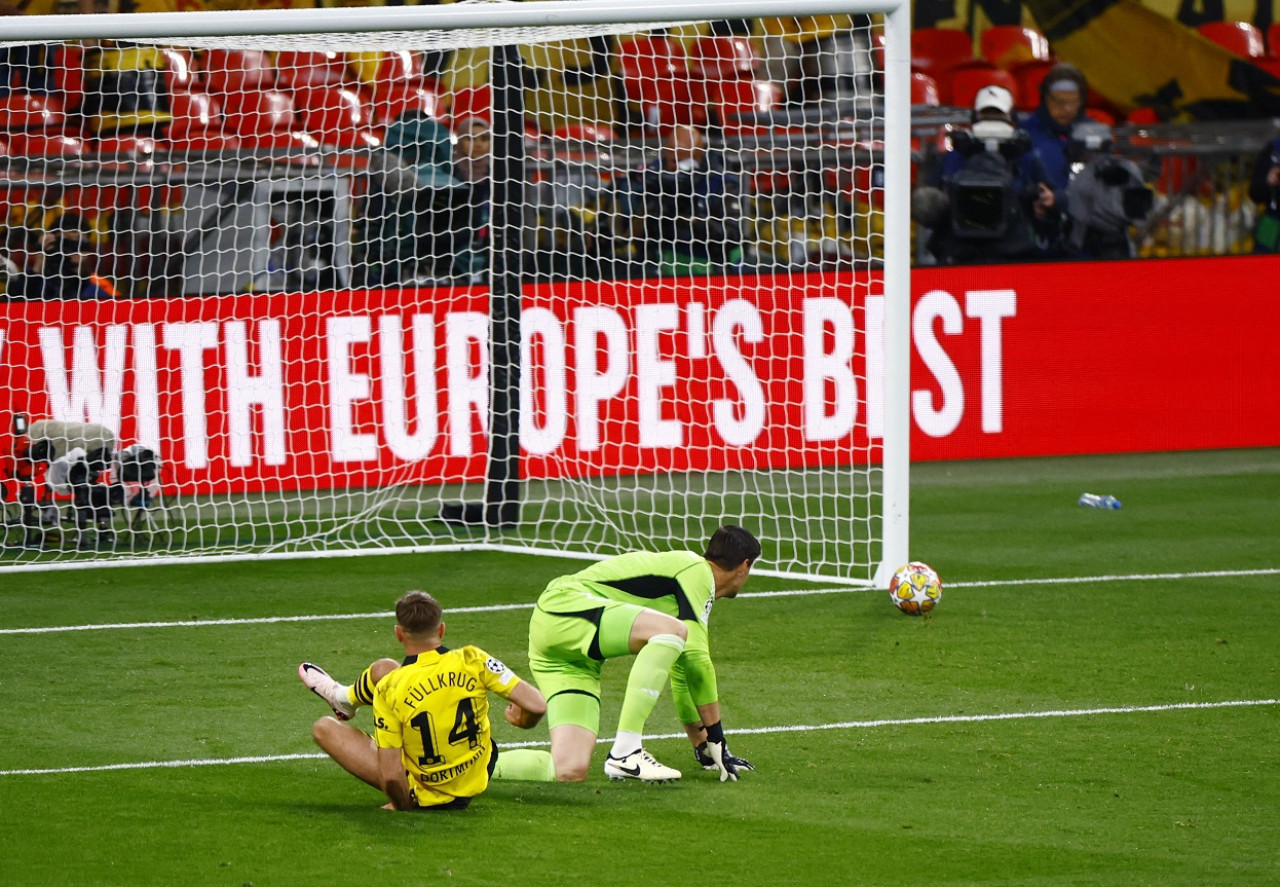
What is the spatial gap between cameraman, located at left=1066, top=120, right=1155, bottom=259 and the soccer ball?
6714 millimetres

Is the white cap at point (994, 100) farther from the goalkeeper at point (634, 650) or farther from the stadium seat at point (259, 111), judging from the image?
A: the goalkeeper at point (634, 650)

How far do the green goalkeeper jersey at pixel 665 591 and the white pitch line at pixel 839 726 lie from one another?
2.39 ft

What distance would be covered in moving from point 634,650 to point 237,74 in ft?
34.7

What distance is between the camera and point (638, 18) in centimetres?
952

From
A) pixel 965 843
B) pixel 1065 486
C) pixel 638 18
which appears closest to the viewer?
pixel 965 843

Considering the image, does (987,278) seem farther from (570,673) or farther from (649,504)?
(570,673)

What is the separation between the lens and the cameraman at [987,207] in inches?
578

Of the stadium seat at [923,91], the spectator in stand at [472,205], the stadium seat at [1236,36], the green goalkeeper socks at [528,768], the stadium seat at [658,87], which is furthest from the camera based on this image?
the stadium seat at [1236,36]

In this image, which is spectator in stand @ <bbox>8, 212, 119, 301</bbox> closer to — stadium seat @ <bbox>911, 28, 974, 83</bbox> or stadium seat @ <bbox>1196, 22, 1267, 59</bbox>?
stadium seat @ <bbox>911, 28, 974, 83</bbox>

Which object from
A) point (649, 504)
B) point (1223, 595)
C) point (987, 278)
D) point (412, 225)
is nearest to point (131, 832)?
point (1223, 595)

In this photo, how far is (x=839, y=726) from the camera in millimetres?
7004

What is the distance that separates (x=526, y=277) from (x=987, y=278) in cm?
368

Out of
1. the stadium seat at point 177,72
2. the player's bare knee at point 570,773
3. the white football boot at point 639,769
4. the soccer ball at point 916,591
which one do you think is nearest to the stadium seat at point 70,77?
the stadium seat at point 177,72

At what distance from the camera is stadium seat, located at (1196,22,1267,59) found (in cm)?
1927
